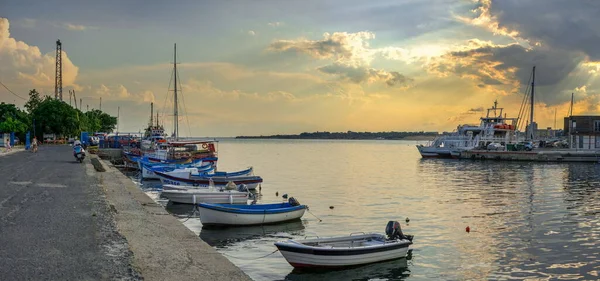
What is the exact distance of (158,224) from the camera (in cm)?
1798

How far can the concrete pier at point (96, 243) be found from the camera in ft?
36.6

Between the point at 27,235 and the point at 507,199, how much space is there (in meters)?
32.1

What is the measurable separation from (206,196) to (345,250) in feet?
48.6

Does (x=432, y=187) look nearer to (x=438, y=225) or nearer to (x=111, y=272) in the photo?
(x=438, y=225)

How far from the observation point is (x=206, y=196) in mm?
29391

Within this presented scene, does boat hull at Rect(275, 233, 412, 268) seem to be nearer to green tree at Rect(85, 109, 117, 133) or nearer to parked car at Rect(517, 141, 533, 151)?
parked car at Rect(517, 141, 533, 151)

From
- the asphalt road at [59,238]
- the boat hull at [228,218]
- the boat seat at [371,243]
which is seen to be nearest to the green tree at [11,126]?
the asphalt road at [59,238]

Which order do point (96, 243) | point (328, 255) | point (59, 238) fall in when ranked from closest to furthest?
point (96, 243) < point (59, 238) < point (328, 255)

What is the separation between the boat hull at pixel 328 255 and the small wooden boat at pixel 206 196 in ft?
43.9

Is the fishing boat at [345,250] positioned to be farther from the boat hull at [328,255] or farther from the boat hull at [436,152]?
→ the boat hull at [436,152]

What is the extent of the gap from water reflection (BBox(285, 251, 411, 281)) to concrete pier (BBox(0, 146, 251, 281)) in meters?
3.11

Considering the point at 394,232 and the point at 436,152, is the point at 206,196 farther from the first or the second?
the point at 436,152

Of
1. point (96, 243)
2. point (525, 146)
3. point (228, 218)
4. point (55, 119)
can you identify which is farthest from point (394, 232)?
point (55, 119)

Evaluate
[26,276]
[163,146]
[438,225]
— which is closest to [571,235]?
[438,225]
